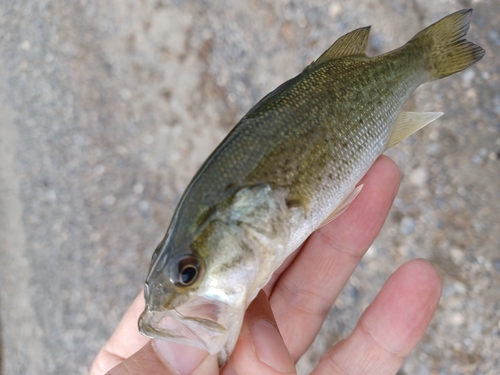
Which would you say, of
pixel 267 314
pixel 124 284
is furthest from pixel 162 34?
pixel 267 314

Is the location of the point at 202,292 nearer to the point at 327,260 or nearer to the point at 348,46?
the point at 327,260

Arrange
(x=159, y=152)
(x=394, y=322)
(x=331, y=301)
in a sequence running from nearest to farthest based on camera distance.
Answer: (x=394, y=322)
(x=331, y=301)
(x=159, y=152)

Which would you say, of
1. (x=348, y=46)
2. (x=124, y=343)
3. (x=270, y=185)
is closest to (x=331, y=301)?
(x=270, y=185)

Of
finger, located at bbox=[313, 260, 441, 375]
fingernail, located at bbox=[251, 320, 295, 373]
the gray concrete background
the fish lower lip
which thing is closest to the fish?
the fish lower lip

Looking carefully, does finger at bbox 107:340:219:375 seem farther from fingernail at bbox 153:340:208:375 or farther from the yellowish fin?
the yellowish fin

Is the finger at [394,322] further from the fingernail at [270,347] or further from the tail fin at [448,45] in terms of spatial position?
the tail fin at [448,45]

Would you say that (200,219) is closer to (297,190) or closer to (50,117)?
(297,190)
